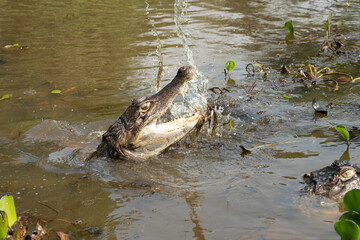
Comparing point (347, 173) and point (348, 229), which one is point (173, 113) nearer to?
point (347, 173)

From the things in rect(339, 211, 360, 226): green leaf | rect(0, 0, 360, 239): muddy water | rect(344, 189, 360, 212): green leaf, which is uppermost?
rect(344, 189, 360, 212): green leaf

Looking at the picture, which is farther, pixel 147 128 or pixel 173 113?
pixel 173 113

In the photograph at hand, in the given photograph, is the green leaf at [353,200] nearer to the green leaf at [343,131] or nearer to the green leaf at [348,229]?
the green leaf at [348,229]

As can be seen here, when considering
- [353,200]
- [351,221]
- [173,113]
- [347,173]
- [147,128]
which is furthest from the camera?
[173,113]

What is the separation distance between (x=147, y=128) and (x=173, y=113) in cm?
98

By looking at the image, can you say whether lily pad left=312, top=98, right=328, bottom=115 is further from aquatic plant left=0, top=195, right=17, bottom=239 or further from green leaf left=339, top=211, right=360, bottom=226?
aquatic plant left=0, top=195, right=17, bottom=239

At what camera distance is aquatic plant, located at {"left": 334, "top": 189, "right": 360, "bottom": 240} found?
8.34ft

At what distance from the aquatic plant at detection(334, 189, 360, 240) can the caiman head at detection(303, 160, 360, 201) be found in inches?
28.6

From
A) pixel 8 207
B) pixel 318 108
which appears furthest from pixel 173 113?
pixel 8 207

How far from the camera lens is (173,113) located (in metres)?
5.47

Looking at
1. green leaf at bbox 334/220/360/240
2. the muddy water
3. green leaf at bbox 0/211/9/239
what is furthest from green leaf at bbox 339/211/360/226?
green leaf at bbox 0/211/9/239

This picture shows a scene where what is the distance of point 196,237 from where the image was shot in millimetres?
3162

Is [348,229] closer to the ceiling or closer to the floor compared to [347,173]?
closer to the ceiling

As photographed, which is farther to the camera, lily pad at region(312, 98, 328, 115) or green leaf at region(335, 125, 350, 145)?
lily pad at region(312, 98, 328, 115)
